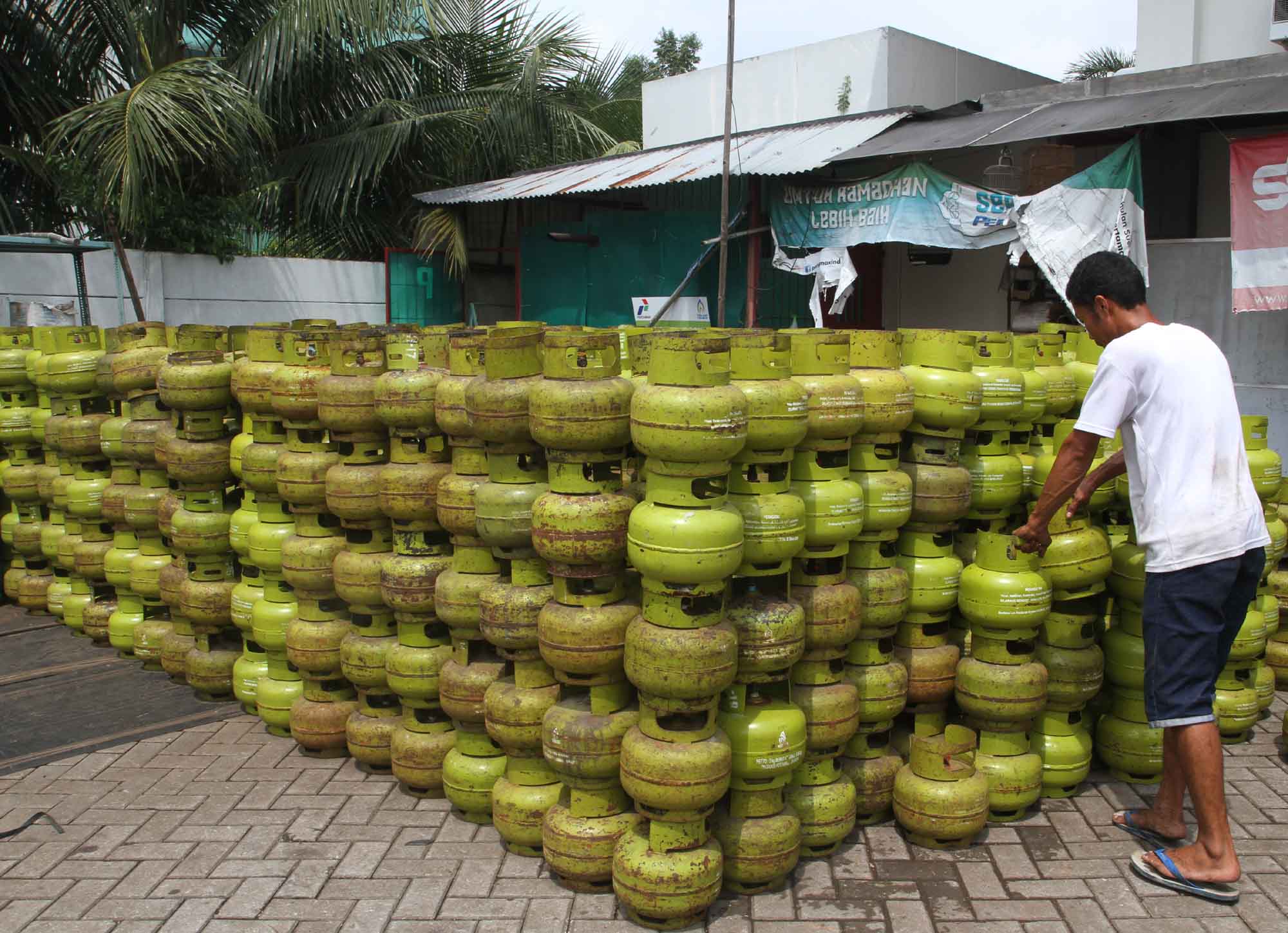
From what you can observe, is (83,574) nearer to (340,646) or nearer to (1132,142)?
(340,646)

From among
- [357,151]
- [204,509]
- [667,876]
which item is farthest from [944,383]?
[357,151]

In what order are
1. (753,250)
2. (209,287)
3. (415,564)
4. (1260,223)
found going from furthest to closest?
(209,287)
(753,250)
(1260,223)
(415,564)

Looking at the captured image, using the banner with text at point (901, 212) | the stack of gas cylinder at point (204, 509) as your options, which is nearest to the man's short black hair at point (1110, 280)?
the stack of gas cylinder at point (204, 509)

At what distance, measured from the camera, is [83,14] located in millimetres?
13281

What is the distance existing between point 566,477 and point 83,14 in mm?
13179

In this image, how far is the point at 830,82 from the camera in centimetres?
1623

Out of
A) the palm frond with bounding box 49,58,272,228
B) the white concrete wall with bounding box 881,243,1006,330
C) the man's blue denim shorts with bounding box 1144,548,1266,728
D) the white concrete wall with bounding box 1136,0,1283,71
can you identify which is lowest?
the man's blue denim shorts with bounding box 1144,548,1266,728

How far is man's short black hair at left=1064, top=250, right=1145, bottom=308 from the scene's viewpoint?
392cm

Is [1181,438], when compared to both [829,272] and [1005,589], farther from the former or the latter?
[829,272]

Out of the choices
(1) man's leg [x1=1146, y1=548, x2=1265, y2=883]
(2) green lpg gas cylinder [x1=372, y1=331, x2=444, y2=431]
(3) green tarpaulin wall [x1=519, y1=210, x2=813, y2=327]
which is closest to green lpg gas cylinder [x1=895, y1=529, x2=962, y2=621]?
(1) man's leg [x1=1146, y1=548, x2=1265, y2=883]

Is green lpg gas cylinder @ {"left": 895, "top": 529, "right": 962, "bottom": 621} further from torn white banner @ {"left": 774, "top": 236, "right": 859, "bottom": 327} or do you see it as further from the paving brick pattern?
torn white banner @ {"left": 774, "top": 236, "right": 859, "bottom": 327}

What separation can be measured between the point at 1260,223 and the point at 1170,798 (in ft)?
18.8

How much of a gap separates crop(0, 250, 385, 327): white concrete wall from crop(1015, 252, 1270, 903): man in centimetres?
1163

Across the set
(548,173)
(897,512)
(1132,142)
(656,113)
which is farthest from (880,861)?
(656,113)
